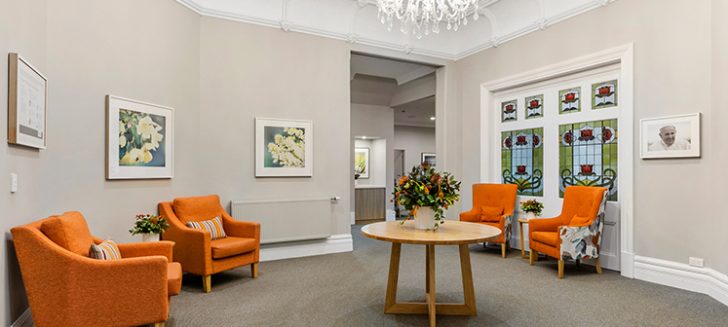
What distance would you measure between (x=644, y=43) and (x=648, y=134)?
1.01 m

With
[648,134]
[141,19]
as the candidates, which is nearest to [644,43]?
[648,134]

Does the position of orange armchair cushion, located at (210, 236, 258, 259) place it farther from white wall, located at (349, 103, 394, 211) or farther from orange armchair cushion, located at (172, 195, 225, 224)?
white wall, located at (349, 103, 394, 211)

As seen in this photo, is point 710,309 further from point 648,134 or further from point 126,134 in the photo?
point 126,134

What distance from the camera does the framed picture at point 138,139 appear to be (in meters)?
3.72

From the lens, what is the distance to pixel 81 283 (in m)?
2.42

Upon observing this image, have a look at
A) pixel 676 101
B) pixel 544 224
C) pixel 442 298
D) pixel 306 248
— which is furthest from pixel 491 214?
pixel 306 248

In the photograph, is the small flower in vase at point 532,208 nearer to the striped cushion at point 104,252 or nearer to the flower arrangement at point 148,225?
the flower arrangement at point 148,225

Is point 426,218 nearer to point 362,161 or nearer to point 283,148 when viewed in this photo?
point 283,148

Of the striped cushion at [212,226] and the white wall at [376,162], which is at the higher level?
the white wall at [376,162]

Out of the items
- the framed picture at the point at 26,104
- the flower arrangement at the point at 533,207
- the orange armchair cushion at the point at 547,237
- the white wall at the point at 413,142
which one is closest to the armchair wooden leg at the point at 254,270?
the framed picture at the point at 26,104

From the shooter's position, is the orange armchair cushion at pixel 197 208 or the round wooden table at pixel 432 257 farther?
the orange armchair cushion at pixel 197 208

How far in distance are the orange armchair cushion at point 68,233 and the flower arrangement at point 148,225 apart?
79 cm

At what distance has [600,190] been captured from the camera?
178 inches

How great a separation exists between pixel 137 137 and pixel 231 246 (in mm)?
1490
